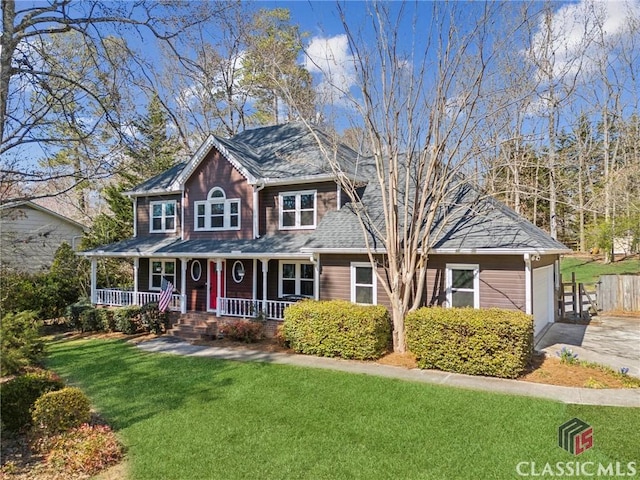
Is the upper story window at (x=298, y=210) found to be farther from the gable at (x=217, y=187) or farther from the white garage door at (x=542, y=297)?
the white garage door at (x=542, y=297)

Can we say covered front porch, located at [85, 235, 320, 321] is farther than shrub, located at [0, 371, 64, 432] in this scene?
Yes

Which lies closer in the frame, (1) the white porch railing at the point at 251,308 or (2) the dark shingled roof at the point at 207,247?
(1) the white porch railing at the point at 251,308

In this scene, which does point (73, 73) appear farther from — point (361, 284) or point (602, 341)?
point (602, 341)

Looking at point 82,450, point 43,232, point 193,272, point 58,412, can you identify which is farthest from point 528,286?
point 43,232

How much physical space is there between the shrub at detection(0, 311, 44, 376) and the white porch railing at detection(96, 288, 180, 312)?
7.12 meters

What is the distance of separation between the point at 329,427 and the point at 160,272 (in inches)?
592

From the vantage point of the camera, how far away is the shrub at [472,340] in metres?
9.14

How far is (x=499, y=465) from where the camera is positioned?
17.4 ft

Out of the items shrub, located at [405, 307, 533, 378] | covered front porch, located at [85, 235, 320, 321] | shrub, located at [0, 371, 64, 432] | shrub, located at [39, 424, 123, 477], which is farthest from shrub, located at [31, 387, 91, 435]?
covered front porch, located at [85, 235, 320, 321]

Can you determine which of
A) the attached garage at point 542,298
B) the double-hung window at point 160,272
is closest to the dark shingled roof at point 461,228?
the attached garage at point 542,298

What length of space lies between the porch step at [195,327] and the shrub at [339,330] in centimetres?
402

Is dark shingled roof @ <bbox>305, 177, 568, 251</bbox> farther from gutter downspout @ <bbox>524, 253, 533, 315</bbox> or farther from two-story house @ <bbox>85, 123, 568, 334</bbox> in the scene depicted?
gutter downspout @ <bbox>524, 253, 533, 315</bbox>

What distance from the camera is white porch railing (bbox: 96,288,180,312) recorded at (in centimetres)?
1791

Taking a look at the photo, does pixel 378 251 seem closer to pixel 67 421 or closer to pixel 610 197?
pixel 67 421
